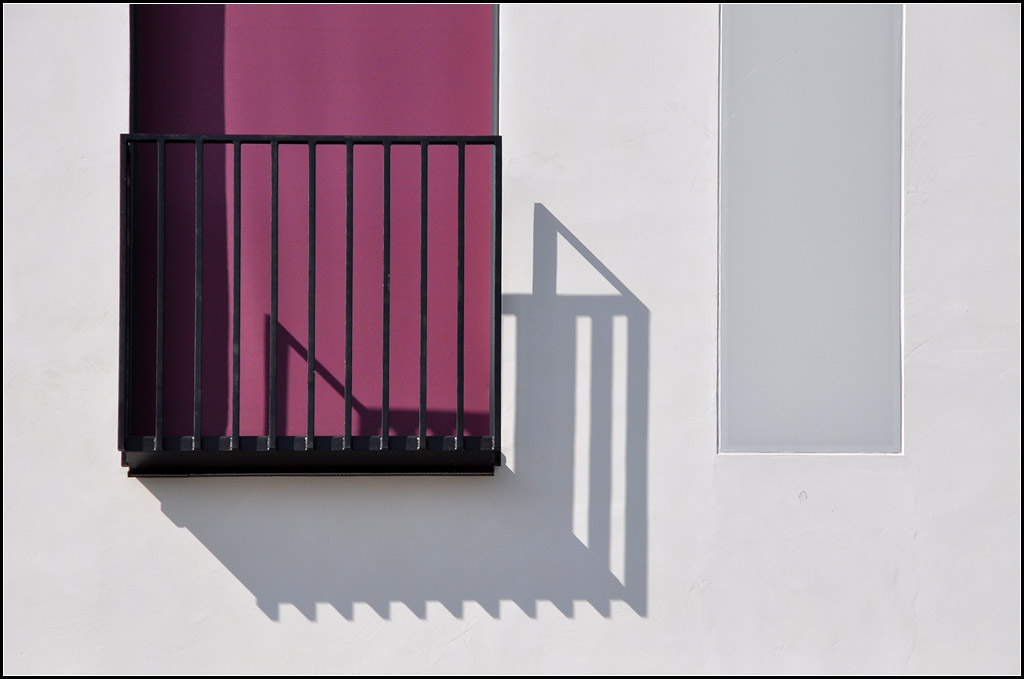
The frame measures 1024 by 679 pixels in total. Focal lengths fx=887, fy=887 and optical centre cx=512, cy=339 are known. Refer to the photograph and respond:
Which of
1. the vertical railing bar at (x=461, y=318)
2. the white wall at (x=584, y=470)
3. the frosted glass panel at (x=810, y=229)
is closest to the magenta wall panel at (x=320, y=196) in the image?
the white wall at (x=584, y=470)

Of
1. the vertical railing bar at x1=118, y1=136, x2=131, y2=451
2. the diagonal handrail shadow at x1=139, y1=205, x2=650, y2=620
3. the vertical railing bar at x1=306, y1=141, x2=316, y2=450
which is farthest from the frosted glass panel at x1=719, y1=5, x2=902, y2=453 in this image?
the vertical railing bar at x1=118, y1=136, x2=131, y2=451

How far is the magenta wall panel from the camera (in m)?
3.34

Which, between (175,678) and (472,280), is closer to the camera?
(175,678)

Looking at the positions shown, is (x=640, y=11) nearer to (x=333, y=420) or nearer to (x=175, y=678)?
(x=333, y=420)

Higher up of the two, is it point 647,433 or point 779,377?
point 779,377

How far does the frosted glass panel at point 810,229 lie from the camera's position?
3283 mm

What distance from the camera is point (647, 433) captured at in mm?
3252

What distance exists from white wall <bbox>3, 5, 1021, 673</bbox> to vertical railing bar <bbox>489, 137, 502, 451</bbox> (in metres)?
0.20

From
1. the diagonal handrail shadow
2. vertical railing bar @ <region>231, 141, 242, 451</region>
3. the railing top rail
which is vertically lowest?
the diagonal handrail shadow

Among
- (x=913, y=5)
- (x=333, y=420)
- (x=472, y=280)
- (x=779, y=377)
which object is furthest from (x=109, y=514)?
(x=913, y=5)

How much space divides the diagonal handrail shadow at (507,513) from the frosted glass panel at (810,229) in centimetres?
43

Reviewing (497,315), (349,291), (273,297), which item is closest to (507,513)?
(497,315)

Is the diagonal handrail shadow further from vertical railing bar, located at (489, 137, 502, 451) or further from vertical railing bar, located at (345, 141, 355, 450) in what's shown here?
vertical railing bar, located at (345, 141, 355, 450)

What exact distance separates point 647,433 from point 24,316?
2288 millimetres
